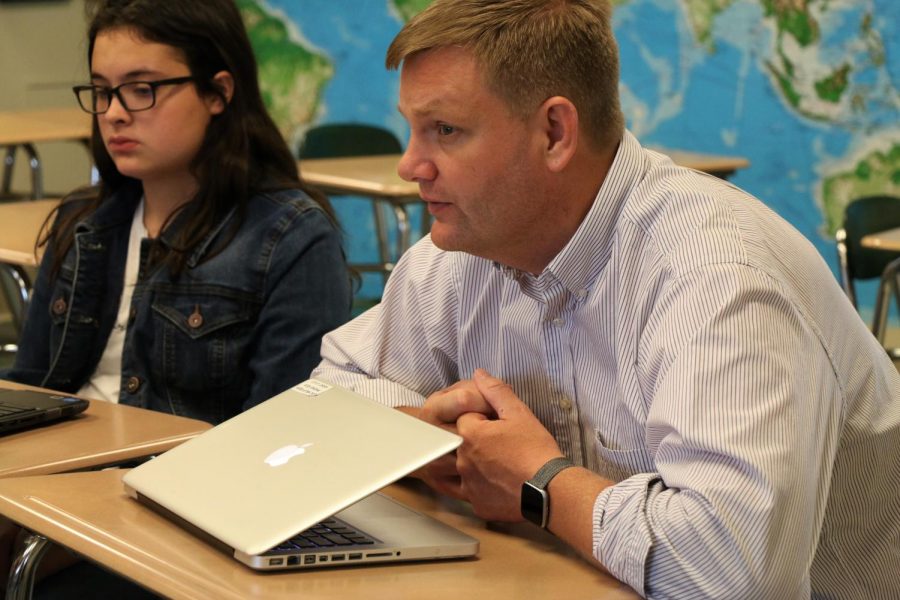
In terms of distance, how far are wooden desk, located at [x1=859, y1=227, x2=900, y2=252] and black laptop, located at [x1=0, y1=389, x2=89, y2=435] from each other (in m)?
2.54

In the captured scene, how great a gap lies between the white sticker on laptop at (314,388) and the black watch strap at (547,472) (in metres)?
0.29

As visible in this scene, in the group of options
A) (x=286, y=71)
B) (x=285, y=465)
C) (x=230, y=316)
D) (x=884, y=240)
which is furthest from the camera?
(x=286, y=71)

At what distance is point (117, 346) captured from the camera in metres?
2.21

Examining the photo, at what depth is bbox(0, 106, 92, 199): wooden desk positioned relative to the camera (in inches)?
196

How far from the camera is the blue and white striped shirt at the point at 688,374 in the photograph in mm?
1083

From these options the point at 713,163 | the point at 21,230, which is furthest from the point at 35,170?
the point at 713,163

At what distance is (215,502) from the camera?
119 centimetres

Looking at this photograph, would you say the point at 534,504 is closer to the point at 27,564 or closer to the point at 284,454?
the point at 284,454

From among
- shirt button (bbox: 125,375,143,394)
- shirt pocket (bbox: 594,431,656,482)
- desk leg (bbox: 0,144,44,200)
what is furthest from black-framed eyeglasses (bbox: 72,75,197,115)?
desk leg (bbox: 0,144,44,200)

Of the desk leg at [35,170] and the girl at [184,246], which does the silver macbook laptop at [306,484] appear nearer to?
the girl at [184,246]

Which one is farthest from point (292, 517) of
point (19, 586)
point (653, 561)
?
point (19, 586)

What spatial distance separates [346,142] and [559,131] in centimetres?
372

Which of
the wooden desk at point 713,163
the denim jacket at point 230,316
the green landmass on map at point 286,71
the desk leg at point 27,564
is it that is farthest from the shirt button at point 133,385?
the green landmass on map at point 286,71

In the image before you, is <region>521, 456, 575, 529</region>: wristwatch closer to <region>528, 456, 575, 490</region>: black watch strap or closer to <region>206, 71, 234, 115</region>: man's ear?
<region>528, 456, 575, 490</region>: black watch strap
